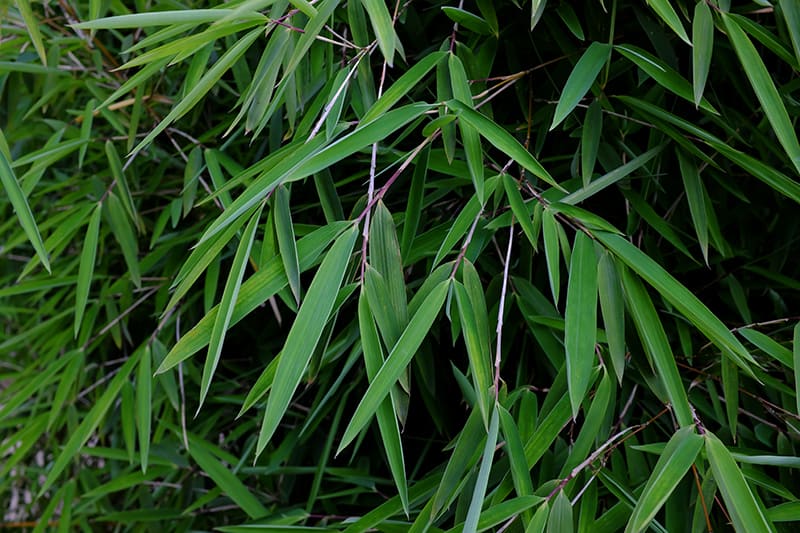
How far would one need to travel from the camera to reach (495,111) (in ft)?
2.90

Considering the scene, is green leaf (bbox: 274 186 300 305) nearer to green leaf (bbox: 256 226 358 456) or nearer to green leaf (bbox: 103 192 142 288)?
green leaf (bbox: 256 226 358 456)

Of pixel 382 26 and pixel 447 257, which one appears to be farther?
pixel 447 257

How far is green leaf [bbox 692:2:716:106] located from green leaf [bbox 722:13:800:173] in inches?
0.6

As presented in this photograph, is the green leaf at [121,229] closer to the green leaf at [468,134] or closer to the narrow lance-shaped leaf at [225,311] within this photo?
the narrow lance-shaped leaf at [225,311]

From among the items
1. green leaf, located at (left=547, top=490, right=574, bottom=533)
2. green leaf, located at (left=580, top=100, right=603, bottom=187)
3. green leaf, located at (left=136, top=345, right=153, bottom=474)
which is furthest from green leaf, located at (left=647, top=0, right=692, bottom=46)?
green leaf, located at (left=136, top=345, right=153, bottom=474)

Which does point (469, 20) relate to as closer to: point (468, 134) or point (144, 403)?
point (468, 134)

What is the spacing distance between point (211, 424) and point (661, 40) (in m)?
0.78

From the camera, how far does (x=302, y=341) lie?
21.0 inches

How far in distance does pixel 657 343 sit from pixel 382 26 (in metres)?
0.33

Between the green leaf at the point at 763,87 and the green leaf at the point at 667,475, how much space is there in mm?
253

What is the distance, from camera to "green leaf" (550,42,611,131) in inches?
25.2

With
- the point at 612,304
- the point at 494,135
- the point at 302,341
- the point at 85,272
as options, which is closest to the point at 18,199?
the point at 85,272

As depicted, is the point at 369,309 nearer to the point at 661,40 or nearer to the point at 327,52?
the point at 327,52

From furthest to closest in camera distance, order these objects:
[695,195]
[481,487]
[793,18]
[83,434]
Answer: [83,434] < [695,195] < [793,18] < [481,487]
